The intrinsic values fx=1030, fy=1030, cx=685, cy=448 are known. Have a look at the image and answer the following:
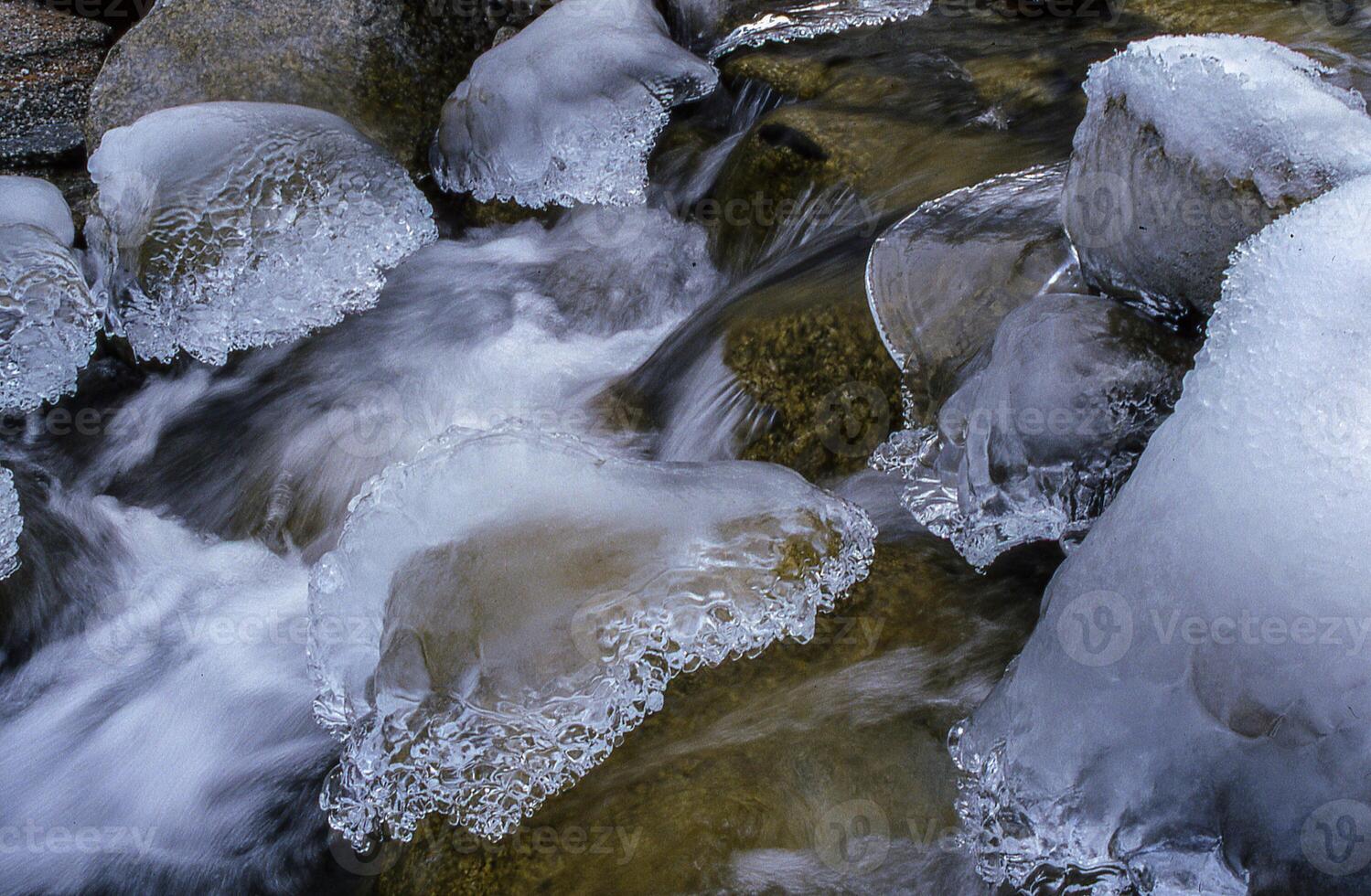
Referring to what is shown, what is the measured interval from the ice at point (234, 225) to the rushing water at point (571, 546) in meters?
0.04

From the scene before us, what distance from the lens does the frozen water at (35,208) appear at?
4.00 m

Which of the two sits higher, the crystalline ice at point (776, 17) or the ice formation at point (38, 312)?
the crystalline ice at point (776, 17)

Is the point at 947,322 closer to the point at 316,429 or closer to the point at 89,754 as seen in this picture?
the point at 316,429

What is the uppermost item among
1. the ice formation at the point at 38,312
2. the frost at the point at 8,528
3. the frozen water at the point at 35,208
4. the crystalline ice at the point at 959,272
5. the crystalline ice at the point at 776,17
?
the crystalline ice at the point at 776,17

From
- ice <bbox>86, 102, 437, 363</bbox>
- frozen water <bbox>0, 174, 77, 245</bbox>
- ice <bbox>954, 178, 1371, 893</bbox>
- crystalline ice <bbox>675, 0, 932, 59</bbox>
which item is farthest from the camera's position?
crystalline ice <bbox>675, 0, 932, 59</bbox>

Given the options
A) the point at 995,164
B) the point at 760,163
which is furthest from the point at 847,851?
the point at 760,163

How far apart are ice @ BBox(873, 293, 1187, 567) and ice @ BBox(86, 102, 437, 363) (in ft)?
8.29

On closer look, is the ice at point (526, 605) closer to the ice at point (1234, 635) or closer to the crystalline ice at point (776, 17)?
the ice at point (1234, 635)

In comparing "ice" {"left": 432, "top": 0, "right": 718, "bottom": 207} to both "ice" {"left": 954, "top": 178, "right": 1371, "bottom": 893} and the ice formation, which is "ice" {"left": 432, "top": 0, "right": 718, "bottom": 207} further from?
"ice" {"left": 954, "top": 178, "right": 1371, "bottom": 893}

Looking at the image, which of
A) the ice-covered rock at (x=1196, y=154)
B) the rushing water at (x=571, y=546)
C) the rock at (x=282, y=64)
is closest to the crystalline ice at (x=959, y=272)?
the rushing water at (x=571, y=546)

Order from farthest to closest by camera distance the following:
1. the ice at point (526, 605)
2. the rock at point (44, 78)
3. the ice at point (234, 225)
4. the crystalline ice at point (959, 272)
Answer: the rock at point (44, 78), the ice at point (234, 225), the crystalline ice at point (959, 272), the ice at point (526, 605)

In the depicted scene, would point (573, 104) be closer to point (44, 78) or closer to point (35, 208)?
point (35, 208)

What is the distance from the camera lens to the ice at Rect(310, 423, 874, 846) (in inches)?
82.5

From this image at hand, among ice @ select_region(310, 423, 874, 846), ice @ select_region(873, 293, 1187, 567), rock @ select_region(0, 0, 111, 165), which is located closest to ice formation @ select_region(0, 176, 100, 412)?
rock @ select_region(0, 0, 111, 165)
